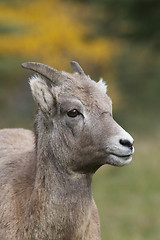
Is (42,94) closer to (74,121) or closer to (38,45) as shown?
(74,121)

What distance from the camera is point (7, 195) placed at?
559 cm

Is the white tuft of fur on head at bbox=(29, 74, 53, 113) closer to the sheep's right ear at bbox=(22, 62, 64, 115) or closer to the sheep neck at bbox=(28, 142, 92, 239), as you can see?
the sheep's right ear at bbox=(22, 62, 64, 115)

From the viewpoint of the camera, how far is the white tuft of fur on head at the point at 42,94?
5391 millimetres

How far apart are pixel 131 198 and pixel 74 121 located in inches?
336

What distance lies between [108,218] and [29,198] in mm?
6849

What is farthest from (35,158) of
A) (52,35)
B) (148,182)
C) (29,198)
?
(52,35)

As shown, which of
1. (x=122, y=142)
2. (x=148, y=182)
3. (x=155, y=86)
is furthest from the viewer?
(x=155, y=86)

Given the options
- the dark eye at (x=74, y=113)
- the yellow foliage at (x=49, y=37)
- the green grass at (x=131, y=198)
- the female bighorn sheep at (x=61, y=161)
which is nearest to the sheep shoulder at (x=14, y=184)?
the female bighorn sheep at (x=61, y=161)

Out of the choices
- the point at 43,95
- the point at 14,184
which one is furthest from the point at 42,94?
the point at 14,184

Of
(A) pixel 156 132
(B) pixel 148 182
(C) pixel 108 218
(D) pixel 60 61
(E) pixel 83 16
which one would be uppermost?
(E) pixel 83 16

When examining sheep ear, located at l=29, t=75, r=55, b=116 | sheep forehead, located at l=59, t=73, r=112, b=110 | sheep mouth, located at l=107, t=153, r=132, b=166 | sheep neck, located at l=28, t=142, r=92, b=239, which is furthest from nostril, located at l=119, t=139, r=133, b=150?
sheep ear, located at l=29, t=75, r=55, b=116

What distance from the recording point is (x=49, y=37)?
853 inches

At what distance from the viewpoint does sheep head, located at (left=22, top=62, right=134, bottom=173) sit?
16.9 feet

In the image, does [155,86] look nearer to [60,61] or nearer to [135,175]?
[60,61]
